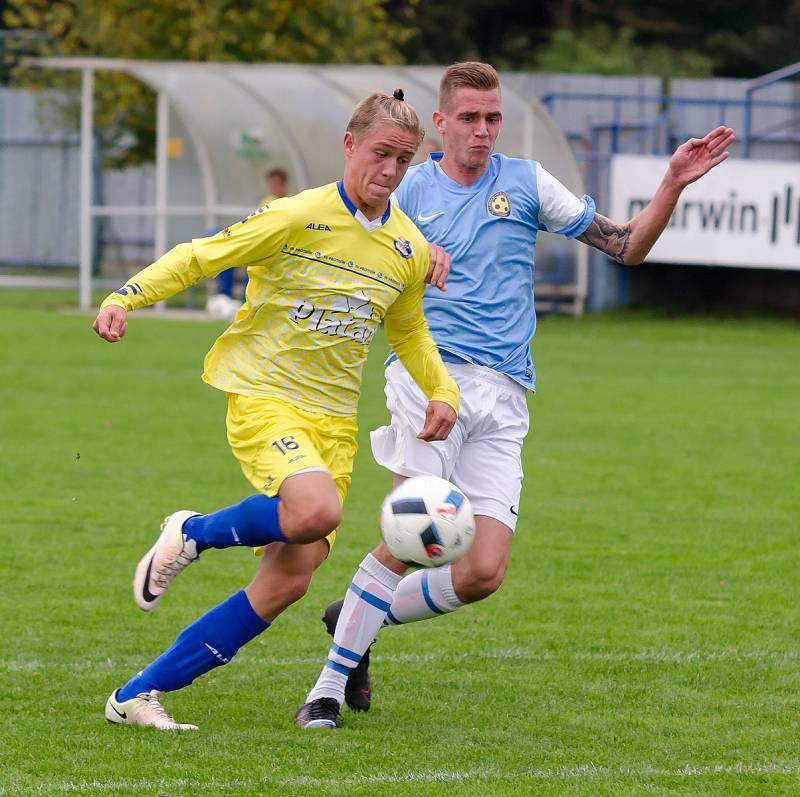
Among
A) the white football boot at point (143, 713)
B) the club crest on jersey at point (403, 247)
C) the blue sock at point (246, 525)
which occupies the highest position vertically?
the club crest on jersey at point (403, 247)

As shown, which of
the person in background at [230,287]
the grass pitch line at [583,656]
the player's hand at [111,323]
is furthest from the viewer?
the person in background at [230,287]

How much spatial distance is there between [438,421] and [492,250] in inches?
29.7

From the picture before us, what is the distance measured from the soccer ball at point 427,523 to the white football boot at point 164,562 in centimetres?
63

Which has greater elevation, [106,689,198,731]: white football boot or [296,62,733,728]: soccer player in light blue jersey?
[296,62,733,728]: soccer player in light blue jersey

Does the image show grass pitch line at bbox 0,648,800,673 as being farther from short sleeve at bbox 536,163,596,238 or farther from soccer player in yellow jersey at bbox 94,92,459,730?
short sleeve at bbox 536,163,596,238

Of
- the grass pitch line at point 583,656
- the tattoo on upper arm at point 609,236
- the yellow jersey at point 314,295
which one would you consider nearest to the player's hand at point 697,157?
the tattoo on upper arm at point 609,236

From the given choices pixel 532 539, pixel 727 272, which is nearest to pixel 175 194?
pixel 727 272

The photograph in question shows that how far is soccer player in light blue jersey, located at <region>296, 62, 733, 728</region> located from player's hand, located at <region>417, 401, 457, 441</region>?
0.25m

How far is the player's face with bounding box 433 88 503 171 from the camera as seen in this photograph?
5.38 m

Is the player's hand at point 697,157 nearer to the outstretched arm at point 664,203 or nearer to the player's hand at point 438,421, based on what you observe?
the outstretched arm at point 664,203

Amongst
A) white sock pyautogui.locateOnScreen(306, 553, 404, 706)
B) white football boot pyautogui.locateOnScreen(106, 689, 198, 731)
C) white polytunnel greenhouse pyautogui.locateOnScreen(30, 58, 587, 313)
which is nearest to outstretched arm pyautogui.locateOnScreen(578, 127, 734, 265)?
white sock pyautogui.locateOnScreen(306, 553, 404, 706)

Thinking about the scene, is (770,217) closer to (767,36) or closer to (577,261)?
(577,261)

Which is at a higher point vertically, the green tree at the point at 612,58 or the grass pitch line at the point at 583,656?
the green tree at the point at 612,58

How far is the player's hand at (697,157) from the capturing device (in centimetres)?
538
